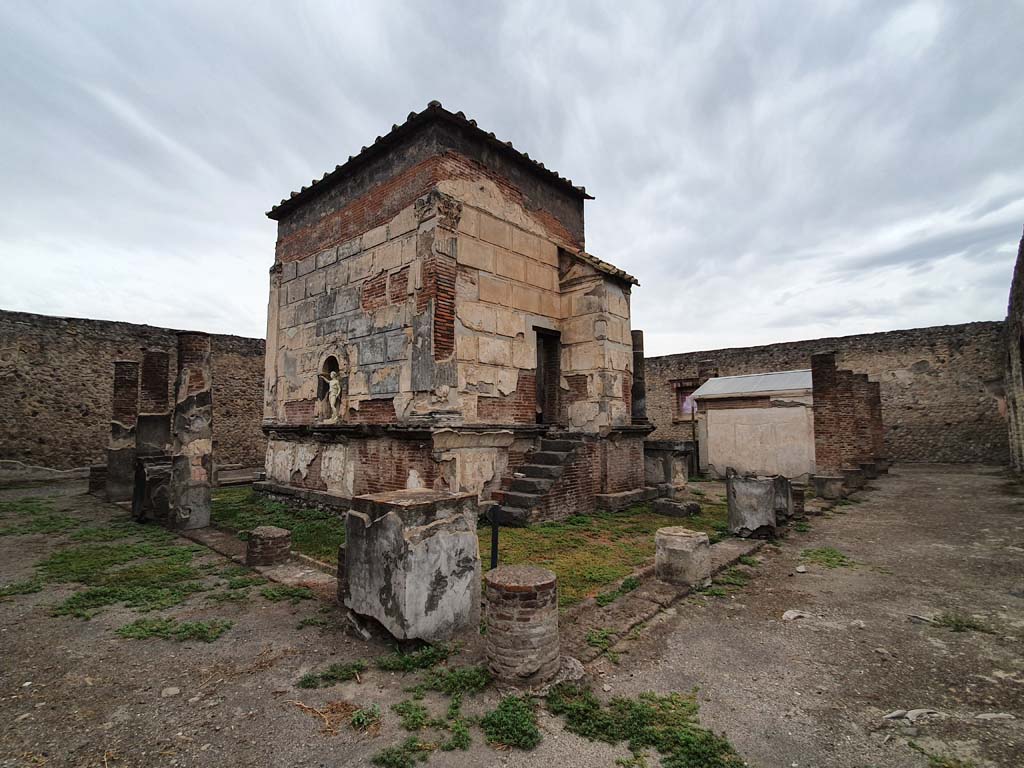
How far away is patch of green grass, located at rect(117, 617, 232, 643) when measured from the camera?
12.7ft

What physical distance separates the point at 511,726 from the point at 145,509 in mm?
8463

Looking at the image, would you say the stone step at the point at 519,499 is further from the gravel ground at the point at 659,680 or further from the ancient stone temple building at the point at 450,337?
the gravel ground at the point at 659,680

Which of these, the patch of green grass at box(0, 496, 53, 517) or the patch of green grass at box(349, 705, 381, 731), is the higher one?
the patch of green grass at box(349, 705, 381, 731)

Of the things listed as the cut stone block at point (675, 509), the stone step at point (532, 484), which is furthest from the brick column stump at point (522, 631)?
the cut stone block at point (675, 509)

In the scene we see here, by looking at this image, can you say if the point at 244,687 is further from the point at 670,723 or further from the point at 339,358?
the point at 339,358

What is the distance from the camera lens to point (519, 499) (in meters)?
7.84

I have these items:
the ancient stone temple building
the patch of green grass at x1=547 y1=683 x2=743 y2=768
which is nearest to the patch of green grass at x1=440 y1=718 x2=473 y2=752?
the patch of green grass at x1=547 y1=683 x2=743 y2=768

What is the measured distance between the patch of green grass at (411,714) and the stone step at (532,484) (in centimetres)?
515

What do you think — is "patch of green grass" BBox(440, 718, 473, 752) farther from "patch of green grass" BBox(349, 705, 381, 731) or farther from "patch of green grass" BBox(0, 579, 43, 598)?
"patch of green grass" BBox(0, 579, 43, 598)

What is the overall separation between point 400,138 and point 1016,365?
56.7 ft

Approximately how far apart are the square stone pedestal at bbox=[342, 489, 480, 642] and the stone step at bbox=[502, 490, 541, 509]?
3740 mm

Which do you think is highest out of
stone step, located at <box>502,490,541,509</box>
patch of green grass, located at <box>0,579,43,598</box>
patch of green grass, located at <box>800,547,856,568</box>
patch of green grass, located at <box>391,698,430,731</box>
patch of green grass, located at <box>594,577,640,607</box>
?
stone step, located at <box>502,490,541,509</box>

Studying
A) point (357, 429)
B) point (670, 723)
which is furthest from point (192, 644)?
point (357, 429)

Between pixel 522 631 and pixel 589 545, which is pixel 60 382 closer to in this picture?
pixel 589 545
